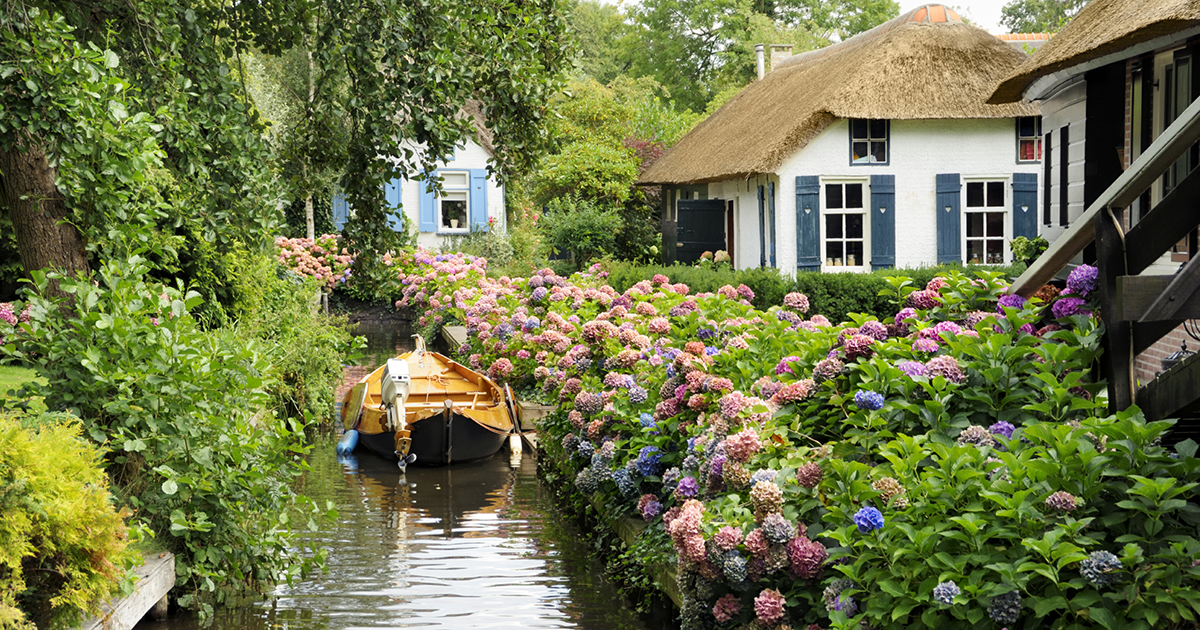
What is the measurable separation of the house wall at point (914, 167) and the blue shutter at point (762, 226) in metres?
0.95

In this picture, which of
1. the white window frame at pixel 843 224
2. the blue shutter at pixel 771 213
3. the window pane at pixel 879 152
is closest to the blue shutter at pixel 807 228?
the white window frame at pixel 843 224

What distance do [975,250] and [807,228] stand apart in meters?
3.35

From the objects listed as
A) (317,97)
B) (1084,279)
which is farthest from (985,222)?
(1084,279)

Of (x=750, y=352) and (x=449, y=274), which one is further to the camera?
(x=449, y=274)

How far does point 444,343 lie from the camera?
22.9 m

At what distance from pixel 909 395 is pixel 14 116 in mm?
4458

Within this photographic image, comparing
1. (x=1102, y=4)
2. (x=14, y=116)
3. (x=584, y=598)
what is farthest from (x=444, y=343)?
(x=14, y=116)

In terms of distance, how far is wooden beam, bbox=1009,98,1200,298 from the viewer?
12.9 feet

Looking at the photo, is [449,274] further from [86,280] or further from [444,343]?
[86,280]

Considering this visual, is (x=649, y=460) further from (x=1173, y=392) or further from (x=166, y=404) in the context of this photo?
(x=1173, y=392)

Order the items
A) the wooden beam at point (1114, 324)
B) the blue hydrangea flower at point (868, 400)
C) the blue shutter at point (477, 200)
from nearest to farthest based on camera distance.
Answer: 1. the wooden beam at point (1114, 324)
2. the blue hydrangea flower at point (868, 400)
3. the blue shutter at point (477, 200)

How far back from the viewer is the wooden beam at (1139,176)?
392 cm

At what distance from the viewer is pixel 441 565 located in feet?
28.1

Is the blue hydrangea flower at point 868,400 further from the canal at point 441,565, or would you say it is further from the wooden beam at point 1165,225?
the canal at point 441,565
